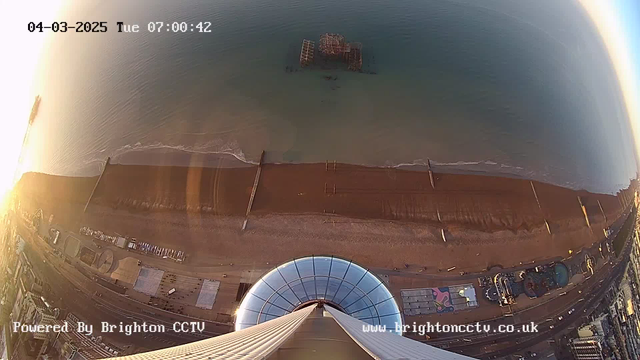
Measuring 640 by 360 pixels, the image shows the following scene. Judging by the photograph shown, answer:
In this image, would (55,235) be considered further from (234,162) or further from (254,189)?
(254,189)

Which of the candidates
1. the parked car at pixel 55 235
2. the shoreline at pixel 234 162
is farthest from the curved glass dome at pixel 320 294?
the parked car at pixel 55 235

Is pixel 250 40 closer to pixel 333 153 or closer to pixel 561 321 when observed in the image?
pixel 333 153

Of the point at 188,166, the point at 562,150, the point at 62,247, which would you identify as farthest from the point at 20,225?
the point at 562,150

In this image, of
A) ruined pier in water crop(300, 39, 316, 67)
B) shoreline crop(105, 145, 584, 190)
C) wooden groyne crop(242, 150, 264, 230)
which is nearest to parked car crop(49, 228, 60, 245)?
shoreline crop(105, 145, 584, 190)

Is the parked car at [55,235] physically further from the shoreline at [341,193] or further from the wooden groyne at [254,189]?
the wooden groyne at [254,189]

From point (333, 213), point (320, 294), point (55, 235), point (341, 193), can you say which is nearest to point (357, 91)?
point (341, 193)
